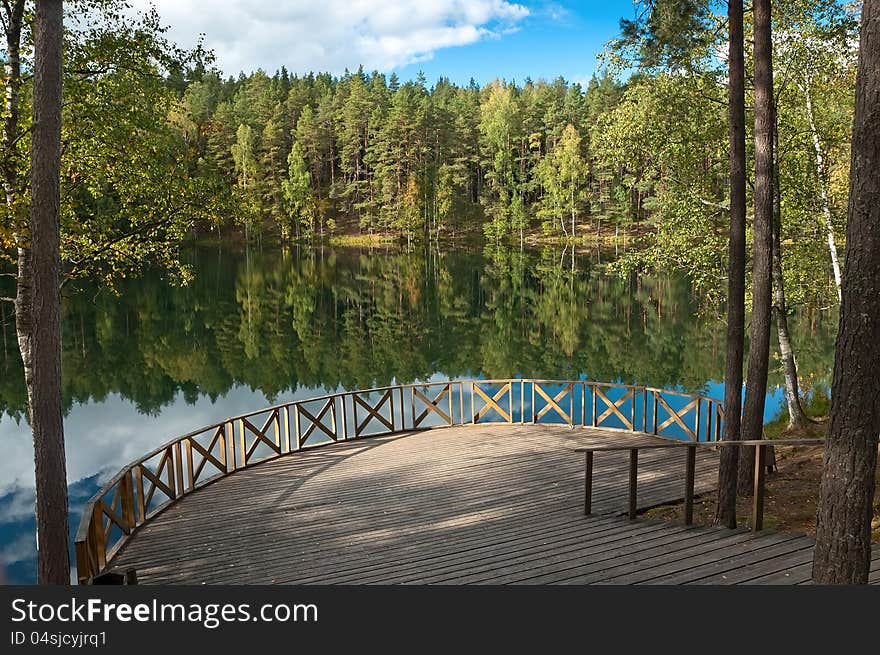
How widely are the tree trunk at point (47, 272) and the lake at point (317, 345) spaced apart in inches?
273

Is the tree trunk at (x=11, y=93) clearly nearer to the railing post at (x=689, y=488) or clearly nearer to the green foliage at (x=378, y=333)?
the railing post at (x=689, y=488)

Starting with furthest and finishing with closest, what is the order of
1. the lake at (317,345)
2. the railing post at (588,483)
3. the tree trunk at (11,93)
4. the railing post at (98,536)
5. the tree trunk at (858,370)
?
the lake at (317,345), the tree trunk at (11,93), the railing post at (588,483), the railing post at (98,536), the tree trunk at (858,370)

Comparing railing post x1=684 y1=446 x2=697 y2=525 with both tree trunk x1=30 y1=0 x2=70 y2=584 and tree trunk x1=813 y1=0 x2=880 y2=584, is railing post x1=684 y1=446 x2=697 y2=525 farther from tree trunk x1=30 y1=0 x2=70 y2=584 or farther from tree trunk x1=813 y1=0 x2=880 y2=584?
tree trunk x1=30 y1=0 x2=70 y2=584

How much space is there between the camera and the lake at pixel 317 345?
19.5 m

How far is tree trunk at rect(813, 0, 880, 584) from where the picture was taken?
396cm

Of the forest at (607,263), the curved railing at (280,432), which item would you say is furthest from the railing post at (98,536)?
the forest at (607,263)

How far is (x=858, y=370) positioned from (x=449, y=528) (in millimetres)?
5221

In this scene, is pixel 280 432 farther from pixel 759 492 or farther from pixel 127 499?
pixel 759 492

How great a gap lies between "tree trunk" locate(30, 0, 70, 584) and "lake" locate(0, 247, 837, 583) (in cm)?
694

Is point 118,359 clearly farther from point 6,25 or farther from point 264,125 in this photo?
point 264,125

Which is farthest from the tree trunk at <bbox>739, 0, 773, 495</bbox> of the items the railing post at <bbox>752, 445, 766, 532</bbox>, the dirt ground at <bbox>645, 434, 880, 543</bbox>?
the railing post at <bbox>752, 445, 766, 532</bbox>

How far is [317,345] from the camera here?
30.6m

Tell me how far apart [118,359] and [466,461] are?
21120 millimetres
